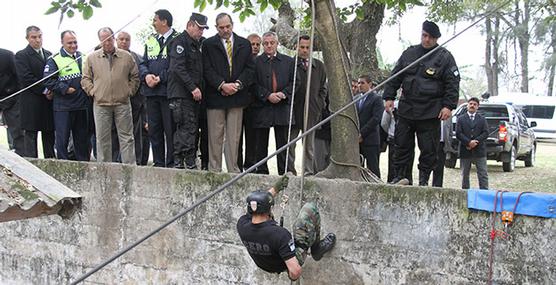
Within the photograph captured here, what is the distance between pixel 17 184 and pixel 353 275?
302 centimetres

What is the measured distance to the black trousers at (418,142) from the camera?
6648 millimetres

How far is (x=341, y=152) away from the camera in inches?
252

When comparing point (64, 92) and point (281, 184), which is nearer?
point (281, 184)

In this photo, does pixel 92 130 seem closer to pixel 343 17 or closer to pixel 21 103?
pixel 21 103

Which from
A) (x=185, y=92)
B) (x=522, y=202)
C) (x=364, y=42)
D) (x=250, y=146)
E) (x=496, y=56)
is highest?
(x=496, y=56)

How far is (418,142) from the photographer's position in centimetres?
A: 673

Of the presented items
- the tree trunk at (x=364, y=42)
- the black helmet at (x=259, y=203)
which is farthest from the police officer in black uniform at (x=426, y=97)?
the tree trunk at (x=364, y=42)

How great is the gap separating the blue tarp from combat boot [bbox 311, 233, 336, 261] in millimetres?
1157

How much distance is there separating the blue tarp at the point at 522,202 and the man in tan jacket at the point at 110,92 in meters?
4.01

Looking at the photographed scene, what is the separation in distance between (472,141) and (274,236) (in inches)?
208

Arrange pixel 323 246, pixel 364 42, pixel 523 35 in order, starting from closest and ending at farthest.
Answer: pixel 323 246 → pixel 364 42 → pixel 523 35

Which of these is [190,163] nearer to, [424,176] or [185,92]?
[185,92]

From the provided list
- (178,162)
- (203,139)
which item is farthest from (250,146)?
(178,162)

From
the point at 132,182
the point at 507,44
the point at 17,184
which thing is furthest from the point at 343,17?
the point at 507,44
